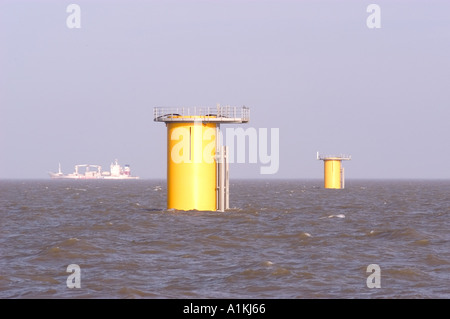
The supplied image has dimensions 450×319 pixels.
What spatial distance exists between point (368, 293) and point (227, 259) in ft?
26.2

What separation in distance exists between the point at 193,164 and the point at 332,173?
7871 cm

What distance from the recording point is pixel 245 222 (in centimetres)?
4466

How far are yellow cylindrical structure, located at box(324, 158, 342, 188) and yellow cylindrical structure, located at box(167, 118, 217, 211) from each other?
75.2 metres

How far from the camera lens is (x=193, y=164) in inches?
1705

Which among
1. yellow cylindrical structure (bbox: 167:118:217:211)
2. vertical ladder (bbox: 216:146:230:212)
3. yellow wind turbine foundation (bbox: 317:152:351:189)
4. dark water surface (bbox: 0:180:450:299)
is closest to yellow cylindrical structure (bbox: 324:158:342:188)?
yellow wind turbine foundation (bbox: 317:152:351:189)

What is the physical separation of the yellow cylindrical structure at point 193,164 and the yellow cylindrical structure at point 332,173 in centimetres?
7519

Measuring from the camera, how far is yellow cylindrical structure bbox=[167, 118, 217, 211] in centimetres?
4322

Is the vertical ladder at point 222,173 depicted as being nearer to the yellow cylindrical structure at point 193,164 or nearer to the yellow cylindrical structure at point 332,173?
the yellow cylindrical structure at point 193,164

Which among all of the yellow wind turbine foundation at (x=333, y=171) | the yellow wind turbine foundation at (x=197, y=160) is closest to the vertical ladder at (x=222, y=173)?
the yellow wind turbine foundation at (x=197, y=160)

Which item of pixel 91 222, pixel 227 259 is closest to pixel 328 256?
pixel 227 259

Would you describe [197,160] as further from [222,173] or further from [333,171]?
[333,171]

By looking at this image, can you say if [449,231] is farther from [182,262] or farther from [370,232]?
[182,262]

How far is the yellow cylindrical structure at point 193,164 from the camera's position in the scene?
142ft

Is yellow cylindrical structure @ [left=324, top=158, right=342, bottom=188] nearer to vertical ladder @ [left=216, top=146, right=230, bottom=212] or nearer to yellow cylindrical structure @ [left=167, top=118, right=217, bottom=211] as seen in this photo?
vertical ladder @ [left=216, top=146, right=230, bottom=212]
